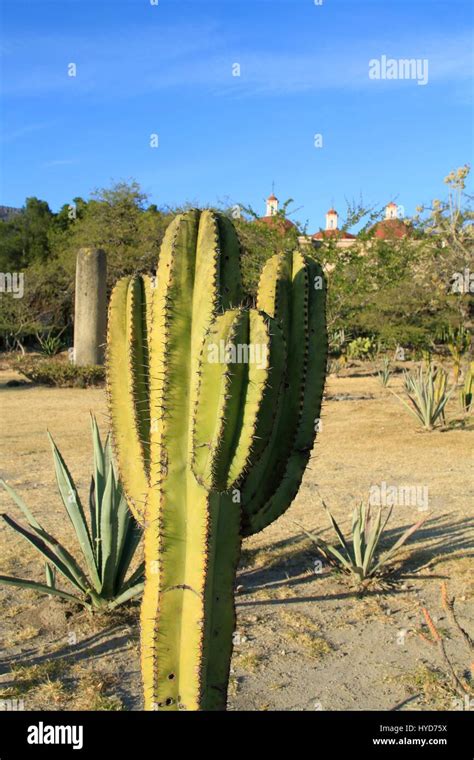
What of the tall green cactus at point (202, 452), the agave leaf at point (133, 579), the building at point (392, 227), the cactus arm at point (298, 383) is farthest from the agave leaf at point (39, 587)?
the building at point (392, 227)

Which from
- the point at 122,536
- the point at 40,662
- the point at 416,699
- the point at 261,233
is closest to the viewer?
the point at 416,699

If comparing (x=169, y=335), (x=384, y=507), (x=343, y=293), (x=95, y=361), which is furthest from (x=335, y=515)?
(x=95, y=361)

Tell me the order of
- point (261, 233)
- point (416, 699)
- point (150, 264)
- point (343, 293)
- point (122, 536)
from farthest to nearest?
point (150, 264)
point (261, 233)
point (343, 293)
point (122, 536)
point (416, 699)

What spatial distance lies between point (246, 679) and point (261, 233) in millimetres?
15753

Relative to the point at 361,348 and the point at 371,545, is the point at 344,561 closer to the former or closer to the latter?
the point at 371,545

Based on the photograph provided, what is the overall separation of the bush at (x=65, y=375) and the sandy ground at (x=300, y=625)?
342 inches

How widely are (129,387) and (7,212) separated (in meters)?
41.5

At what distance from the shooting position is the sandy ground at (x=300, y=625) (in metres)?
3.20

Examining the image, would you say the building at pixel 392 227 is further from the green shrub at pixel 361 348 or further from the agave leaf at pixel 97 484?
the agave leaf at pixel 97 484

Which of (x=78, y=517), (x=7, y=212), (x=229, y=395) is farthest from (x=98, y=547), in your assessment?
(x=7, y=212)

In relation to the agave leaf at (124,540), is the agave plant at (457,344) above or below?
above

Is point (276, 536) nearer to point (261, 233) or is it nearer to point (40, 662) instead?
point (40, 662)

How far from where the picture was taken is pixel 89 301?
56.0 feet

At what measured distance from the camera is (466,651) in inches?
143
